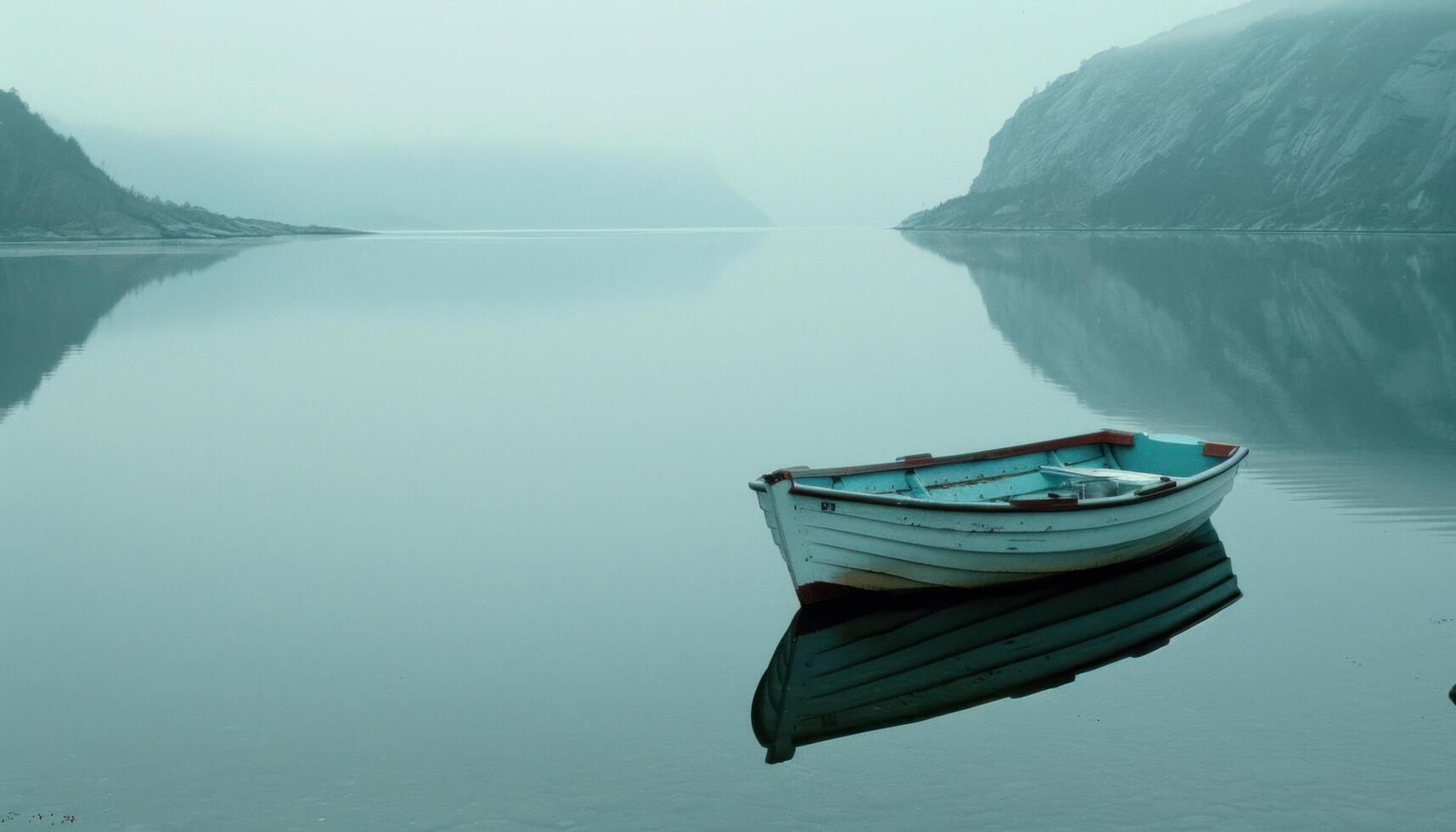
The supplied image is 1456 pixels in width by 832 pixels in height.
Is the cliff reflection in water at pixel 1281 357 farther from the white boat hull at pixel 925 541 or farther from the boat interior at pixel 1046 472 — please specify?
the white boat hull at pixel 925 541

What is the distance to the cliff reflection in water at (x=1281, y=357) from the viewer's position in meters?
26.0

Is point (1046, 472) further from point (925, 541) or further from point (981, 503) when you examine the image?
point (925, 541)

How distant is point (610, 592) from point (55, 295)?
216 feet

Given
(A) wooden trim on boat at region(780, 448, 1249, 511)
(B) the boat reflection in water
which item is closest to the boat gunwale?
(A) wooden trim on boat at region(780, 448, 1249, 511)

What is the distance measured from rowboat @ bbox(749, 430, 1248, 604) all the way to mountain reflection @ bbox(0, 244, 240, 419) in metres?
23.8

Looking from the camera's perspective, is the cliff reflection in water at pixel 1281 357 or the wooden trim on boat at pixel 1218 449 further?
the cliff reflection in water at pixel 1281 357

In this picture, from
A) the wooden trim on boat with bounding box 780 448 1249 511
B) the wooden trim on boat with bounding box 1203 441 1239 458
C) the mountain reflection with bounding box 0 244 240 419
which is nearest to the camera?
the wooden trim on boat with bounding box 780 448 1249 511

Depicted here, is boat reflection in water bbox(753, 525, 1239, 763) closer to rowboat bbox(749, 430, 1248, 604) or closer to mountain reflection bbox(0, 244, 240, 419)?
rowboat bbox(749, 430, 1248, 604)

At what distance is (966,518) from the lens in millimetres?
16297

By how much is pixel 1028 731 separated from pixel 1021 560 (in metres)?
4.44

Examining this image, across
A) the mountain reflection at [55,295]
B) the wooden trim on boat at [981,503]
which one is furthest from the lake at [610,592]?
the wooden trim on boat at [981,503]

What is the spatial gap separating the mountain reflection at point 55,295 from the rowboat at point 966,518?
2382cm

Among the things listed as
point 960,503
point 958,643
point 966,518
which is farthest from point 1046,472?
point 958,643

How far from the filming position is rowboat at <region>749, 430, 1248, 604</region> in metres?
16.0
